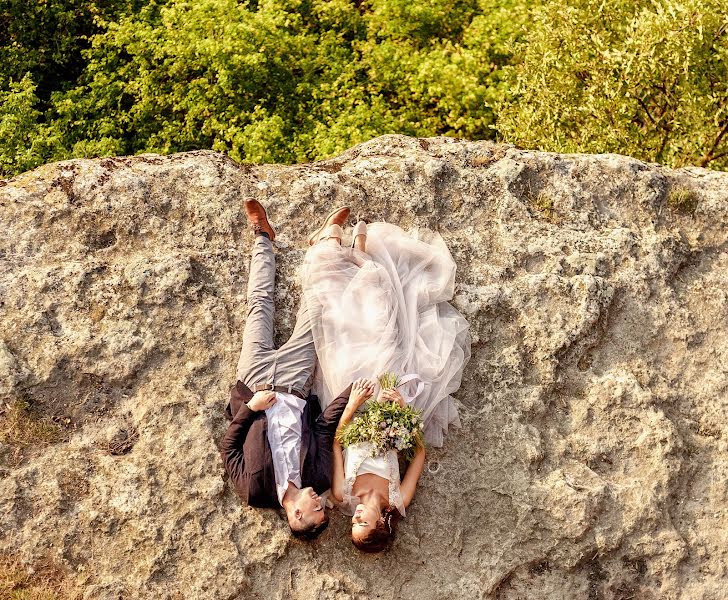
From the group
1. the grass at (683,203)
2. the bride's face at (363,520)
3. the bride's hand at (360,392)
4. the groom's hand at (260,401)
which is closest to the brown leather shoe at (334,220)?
the bride's hand at (360,392)

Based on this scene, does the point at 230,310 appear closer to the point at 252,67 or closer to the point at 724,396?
the point at 724,396

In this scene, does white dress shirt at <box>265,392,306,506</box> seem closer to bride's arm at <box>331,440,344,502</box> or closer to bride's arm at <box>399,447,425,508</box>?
bride's arm at <box>331,440,344,502</box>

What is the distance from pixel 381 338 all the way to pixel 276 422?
3.73 feet

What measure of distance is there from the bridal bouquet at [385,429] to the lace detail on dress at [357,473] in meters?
0.05

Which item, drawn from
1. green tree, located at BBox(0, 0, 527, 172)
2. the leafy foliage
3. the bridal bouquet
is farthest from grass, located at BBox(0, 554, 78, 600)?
green tree, located at BBox(0, 0, 527, 172)

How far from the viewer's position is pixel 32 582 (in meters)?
6.24

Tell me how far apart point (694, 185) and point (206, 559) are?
5896 millimetres

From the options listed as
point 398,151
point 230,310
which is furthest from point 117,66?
point 230,310

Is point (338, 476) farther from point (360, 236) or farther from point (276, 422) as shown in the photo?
point (360, 236)

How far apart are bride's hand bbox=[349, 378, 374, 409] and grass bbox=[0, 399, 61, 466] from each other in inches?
92.8

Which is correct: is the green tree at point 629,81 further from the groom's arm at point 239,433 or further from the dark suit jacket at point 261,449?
the groom's arm at point 239,433

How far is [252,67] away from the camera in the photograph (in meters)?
14.0

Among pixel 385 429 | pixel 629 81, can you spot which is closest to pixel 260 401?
pixel 385 429

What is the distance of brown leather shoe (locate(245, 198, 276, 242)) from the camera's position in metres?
7.57
